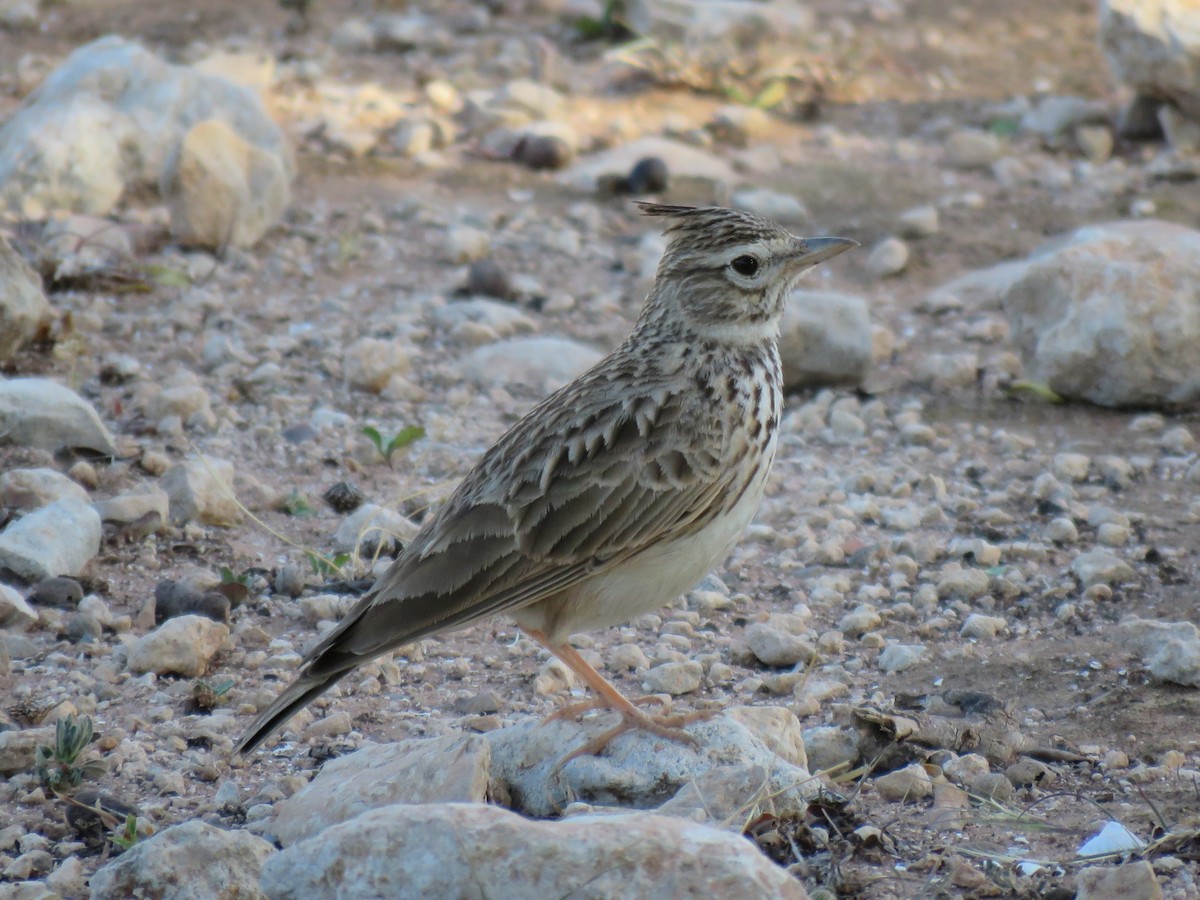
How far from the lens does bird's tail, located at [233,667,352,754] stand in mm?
4262

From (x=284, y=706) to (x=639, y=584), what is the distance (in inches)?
43.5

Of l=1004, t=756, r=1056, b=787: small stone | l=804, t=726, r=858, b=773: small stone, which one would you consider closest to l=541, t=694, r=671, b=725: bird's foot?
l=804, t=726, r=858, b=773: small stone

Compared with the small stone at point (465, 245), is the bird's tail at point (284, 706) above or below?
above

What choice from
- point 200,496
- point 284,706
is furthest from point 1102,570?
point 200,496

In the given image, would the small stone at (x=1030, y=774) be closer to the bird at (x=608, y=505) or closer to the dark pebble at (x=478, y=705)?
the bird at (x=608, y=505)

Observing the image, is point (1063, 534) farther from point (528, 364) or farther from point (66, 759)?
point (66, 759)

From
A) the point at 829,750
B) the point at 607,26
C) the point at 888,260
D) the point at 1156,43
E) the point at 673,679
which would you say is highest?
the point at 1156,43

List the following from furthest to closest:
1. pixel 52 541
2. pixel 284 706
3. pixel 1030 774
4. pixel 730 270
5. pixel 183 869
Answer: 1. pixel 52 541
2. pixel 730 270
3. pixel 1030 774
4. pixel 284 706
5. pixel 183 869

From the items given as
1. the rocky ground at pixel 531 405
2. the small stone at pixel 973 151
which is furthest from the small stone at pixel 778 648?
the small stone at pixel 973 151

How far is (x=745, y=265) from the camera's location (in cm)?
528

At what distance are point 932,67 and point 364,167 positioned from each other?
473 centimetres

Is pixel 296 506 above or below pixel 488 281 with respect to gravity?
below

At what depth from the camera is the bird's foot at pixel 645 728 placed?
4.42 meters

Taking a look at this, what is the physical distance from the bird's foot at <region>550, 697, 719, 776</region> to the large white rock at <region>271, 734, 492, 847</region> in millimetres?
291
